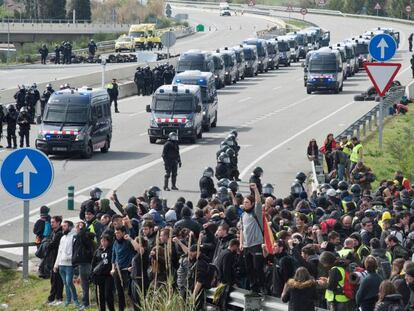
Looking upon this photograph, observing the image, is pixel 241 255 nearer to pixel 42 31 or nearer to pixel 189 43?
pixel 189 43

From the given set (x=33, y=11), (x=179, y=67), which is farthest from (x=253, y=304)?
(x=33, y=11)

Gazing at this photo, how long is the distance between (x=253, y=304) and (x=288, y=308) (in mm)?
595

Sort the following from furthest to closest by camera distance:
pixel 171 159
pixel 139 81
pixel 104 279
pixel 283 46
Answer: pixel 283 46, pixel 139 81, pixel 171 159, pixel 104 279

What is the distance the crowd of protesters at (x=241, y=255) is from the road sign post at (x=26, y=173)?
780mm

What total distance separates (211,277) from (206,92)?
1167 inches

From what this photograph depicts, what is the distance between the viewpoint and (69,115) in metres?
36.2

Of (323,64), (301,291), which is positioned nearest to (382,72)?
(301,291)

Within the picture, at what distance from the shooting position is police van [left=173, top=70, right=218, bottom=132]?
43.5 metres

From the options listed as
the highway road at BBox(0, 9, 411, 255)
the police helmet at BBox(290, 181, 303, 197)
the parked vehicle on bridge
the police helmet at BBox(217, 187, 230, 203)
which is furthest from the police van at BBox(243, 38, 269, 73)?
the police helmet at BBox(217, 187, 230, 203)

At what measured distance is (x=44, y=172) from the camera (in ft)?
55.5

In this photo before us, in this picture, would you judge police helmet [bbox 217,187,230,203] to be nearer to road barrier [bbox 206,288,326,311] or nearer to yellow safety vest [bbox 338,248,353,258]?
yellow safety vest [bbox 338,248,353,258]

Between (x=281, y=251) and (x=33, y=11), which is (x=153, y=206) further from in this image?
(x=33, y=11)

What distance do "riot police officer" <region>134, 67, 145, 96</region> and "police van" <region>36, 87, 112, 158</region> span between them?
19.5 meters

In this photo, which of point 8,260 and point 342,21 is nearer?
point 8,260
